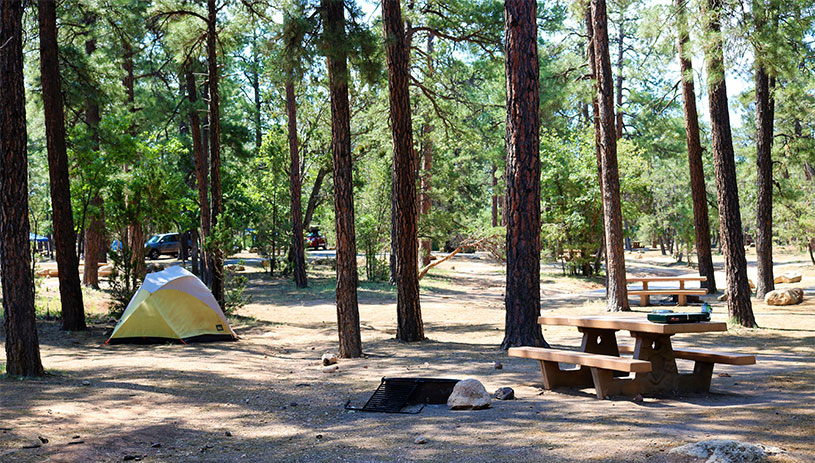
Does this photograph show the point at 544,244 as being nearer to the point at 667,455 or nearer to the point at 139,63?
the point at 139,63

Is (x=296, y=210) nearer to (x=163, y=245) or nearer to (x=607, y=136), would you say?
(x=607, y=136)

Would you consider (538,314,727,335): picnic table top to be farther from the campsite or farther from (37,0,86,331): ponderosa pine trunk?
(37,0,86,331): ponderosa pine trunk

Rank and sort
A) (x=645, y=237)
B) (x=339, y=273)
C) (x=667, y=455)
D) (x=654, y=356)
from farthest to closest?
(x=645, y=237)
(x=339, y=273)
(x=654, y=356)
(x=667, y=455)

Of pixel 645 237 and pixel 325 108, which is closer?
pixel 325 108

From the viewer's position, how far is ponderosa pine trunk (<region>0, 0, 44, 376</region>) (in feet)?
25.3

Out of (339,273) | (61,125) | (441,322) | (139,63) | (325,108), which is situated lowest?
(441,322)

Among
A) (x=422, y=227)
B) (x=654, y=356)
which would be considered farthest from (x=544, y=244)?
(x=654, y=356)

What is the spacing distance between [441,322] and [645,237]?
122 ft

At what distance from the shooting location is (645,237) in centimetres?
4797

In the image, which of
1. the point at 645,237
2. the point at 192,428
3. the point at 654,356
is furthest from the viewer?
the point at 645,237

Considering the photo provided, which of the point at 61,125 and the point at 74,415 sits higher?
the point at 61,125

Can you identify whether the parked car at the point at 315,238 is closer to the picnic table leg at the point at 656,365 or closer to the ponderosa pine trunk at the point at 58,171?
the ponderosa pine trunk at the point at 58,171

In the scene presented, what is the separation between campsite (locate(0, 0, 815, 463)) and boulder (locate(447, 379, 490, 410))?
26 mm

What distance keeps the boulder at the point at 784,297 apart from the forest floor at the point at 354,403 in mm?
2674
